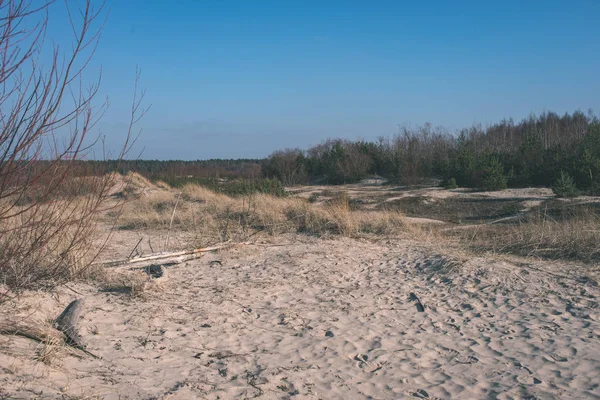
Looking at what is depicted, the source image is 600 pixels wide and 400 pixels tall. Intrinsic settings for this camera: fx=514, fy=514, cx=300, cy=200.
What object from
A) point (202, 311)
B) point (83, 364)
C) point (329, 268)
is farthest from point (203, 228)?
point (83, 364)

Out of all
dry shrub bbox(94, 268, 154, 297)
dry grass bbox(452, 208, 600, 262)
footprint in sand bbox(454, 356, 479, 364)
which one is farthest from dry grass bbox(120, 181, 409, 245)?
footprint in sand bbox(454, 356, 479, 364)

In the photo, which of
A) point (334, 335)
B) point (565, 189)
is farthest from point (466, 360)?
point (565, 189)

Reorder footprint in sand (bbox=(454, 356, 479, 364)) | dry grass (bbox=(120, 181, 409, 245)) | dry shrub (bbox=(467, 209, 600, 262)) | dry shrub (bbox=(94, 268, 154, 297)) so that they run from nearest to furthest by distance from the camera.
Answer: footprint in sand (bbox=(454, 356, 479, 364)), dry shrub (bbox=(94, 268, 154, 297)), dry shrub (bbox=(467, 209, 600, 262)), dry grass (bbox=(120, 181, 409, 245))

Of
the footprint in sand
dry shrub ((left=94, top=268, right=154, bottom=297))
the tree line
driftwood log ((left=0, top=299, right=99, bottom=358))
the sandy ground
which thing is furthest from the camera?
the tree line

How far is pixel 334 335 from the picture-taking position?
566 centimetres

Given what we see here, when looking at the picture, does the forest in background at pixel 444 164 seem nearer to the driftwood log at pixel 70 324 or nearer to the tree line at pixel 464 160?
the tree line at pixel 464 160

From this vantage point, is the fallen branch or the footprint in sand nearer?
the footprint in sand

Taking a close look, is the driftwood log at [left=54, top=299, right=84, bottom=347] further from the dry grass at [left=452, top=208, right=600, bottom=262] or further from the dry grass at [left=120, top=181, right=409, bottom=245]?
the dry grass at [left=452, top=208, right=600, bottom=262]

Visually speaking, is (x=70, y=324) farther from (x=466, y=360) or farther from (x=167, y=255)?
(x=466, y=360)

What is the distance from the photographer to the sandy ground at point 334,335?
4.25 m

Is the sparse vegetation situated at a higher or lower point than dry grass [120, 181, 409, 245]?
higher

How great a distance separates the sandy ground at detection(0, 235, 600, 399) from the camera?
13.9 ft

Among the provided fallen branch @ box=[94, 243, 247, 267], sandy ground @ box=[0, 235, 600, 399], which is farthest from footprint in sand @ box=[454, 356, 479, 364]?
fallen branch @ box=[94, 243, 247, 267]

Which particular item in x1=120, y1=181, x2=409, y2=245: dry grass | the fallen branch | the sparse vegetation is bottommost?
the fallen branch
